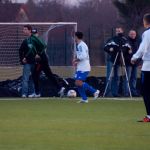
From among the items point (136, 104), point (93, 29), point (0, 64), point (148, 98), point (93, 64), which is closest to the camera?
point (148, 98)

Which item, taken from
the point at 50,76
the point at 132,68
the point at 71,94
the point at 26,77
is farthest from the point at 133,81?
the point at 26,77

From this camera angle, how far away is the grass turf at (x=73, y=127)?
37.8ft

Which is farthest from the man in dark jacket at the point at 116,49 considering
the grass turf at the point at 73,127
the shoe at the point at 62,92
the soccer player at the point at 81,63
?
the grass turf at the point at 73,127

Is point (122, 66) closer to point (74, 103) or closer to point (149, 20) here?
point (74, 103)

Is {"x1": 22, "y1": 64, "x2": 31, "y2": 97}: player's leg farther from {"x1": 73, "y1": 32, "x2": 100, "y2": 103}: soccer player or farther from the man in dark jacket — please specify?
{"x1": 73, "y1": 32, "x2": 100, "y2": 103}: soccer player

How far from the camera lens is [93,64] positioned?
4062 cm

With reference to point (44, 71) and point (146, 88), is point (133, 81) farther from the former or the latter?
point (146, 88)

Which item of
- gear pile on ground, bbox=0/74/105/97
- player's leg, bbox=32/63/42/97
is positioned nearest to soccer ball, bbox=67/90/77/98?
gear pile on ground, bbox=0/74/105/97

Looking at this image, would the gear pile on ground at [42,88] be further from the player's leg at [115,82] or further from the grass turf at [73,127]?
the grass turf at [73,127]

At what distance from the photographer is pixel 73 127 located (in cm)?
1388

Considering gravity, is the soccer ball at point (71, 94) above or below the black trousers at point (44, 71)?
below

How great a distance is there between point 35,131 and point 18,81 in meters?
11.6

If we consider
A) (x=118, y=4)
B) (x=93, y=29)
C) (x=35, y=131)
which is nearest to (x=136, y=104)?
(x=35, y=131)

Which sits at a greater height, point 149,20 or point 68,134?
point 149,20
